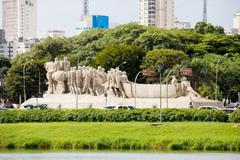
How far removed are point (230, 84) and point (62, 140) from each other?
189 feet

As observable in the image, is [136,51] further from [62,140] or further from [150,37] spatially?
[62,140]

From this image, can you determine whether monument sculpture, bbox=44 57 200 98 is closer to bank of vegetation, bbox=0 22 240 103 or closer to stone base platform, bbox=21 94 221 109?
stone base platform, bbox=21 94 221 109

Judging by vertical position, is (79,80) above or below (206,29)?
below

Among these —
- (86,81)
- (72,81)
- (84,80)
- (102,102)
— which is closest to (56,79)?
(72,81)

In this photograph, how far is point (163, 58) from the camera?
398ft

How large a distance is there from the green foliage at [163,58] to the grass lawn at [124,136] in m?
48.2

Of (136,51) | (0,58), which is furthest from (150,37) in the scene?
(0,58)

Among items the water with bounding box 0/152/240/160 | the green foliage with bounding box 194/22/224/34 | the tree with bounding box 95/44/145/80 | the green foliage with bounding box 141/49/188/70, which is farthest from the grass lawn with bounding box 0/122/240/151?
the green foliage with bounding box 194/22/224/34

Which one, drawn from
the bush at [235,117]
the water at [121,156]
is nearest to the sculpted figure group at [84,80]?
the bush at [235,117]

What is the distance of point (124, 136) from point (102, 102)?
27970 mm

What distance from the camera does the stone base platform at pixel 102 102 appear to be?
9169 cm

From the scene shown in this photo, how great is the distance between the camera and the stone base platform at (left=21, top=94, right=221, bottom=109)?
91688 millimetres

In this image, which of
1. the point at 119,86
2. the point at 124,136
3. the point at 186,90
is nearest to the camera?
the point at 124,136

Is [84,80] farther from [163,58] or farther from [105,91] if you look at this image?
[163,58]
